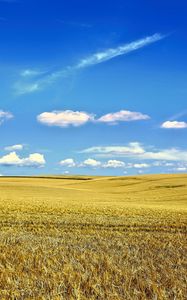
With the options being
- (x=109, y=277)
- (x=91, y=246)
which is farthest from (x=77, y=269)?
(x=91, y=246)

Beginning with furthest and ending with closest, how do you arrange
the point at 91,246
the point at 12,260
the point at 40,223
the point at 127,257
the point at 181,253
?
the point at 40,223 → the point at 91,246 → the point at 181,253 → the point at 127,257 → the point at 12,260

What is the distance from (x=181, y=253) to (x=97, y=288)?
15.2ft

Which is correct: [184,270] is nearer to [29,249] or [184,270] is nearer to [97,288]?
[97,288]

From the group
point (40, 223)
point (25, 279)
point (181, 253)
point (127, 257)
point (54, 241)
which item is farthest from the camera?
point (40, 223)

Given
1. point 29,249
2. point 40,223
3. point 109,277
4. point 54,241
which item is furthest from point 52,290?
point 40,223

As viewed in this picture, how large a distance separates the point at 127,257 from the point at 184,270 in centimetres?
181

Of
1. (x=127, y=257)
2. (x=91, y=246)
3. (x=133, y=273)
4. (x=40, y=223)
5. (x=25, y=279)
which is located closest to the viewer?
(x=25, y=279)

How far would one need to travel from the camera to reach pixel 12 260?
10609 mm

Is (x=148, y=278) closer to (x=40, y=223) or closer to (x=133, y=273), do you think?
(x=133, y=273)

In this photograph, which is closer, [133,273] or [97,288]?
[97,288]

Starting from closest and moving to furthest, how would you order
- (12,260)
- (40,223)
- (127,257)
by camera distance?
(12,260) < (127,257) < (40,223)

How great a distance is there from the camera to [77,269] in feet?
31.5

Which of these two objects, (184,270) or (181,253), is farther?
(181,253)

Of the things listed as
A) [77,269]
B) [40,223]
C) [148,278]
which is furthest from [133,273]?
[40,223]
